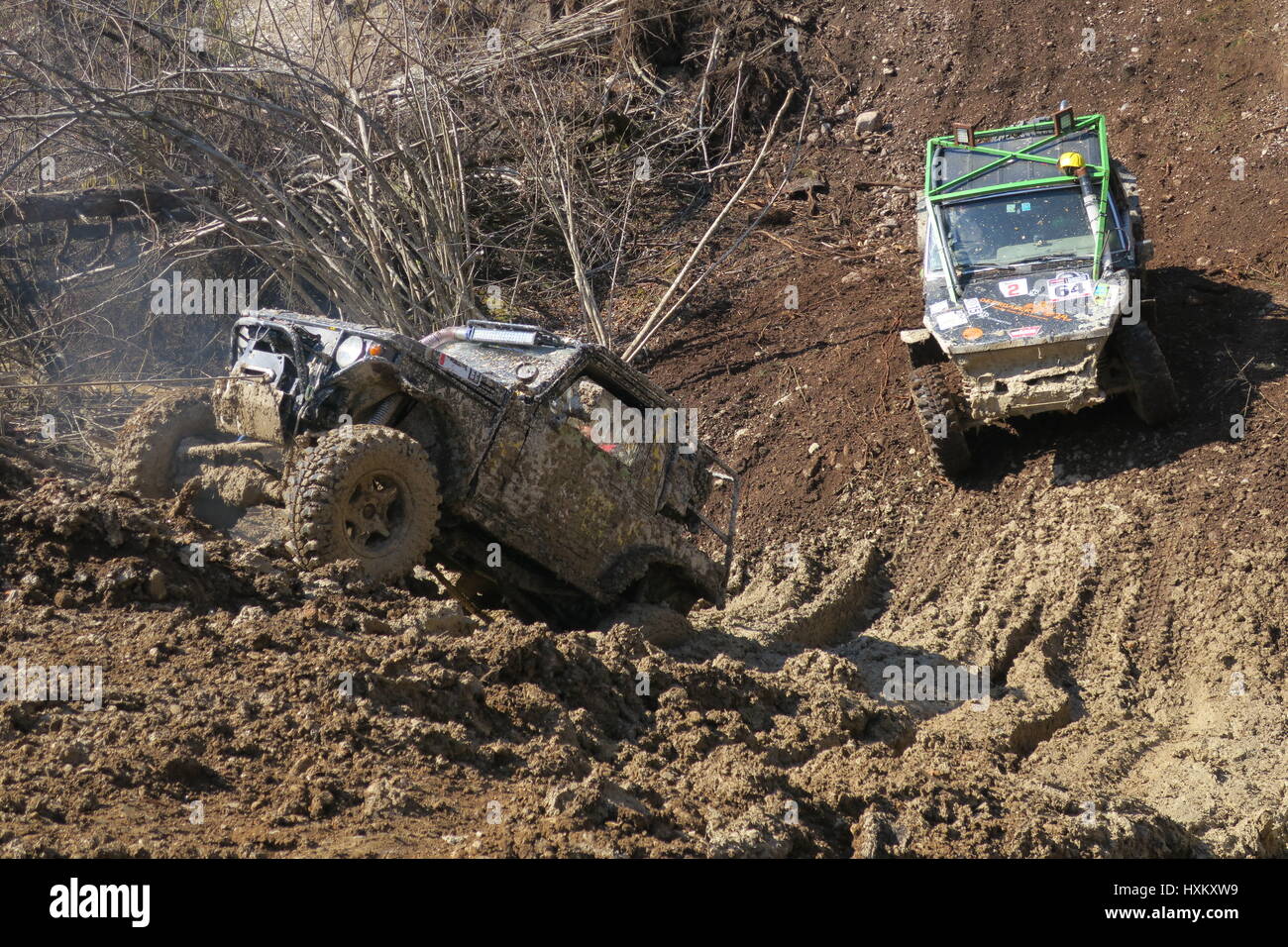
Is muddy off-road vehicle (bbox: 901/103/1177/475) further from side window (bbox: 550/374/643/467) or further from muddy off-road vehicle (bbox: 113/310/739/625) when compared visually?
side window (bbox: 550/374/643/467)

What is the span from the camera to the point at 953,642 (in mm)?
9539

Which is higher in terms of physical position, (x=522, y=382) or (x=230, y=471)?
(x=522, y=382)

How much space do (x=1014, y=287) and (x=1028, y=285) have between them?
0.39ft

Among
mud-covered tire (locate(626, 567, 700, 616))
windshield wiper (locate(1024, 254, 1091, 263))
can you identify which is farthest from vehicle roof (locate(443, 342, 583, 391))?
windshield wiper (locate(1024, 254, 1091, 263))

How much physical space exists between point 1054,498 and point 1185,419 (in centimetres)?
141

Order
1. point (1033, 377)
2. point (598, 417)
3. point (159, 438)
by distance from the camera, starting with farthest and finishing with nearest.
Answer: point (1033, 377)
point (598, 417)
point (159, 438)

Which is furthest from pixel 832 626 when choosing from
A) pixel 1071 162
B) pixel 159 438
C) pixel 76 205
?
pixel 76 205

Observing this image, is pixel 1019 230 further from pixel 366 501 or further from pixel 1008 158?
pixel 366 501

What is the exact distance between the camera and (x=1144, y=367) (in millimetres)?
10844
